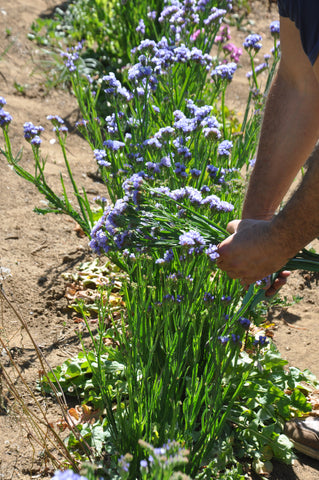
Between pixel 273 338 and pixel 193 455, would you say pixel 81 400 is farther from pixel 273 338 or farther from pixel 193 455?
pixel 273 338

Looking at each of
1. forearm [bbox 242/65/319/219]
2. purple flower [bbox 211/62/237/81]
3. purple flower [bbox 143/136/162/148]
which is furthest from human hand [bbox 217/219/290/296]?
purple flower [bbox 211/62/237/81]

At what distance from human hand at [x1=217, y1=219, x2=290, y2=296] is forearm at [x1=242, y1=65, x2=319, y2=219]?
265mm

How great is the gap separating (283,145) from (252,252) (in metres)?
0.50

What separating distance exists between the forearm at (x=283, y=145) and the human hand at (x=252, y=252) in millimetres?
265

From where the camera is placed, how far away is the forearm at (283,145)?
1.90 m

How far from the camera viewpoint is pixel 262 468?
2.00 m

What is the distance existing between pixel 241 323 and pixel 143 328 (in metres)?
0.33

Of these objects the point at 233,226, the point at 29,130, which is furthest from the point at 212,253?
the point at 29,130

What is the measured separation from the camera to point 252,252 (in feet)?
5.22

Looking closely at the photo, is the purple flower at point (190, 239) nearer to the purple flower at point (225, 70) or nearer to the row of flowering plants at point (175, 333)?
the row of flowering plants at point (175, 333)

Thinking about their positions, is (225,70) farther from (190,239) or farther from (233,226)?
(190,239)

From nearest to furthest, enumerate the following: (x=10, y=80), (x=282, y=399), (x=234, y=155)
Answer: (x=282, y=399)
(x=234, y=155)
(x=10, y=80)

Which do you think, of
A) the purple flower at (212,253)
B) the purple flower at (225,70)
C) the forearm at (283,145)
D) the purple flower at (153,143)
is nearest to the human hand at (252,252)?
the purple flower at (212,253)

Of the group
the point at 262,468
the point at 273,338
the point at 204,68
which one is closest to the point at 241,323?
the point at 262,468
